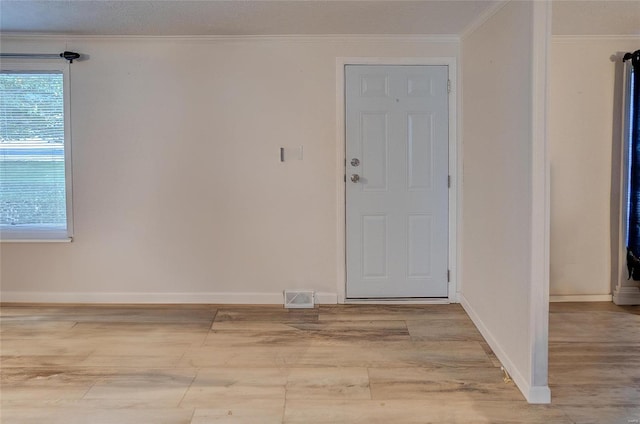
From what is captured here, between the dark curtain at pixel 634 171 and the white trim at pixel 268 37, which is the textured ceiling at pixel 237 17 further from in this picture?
the dark curtain at pixel 634 171

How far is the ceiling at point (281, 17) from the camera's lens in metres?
3.11

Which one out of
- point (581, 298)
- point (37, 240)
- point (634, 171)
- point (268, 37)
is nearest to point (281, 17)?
point (268, 37)

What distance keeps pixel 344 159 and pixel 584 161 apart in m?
1.90

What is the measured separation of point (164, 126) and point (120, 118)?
348 mm

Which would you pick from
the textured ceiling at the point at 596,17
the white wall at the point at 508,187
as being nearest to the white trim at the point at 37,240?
the white wall at the point at 508,187

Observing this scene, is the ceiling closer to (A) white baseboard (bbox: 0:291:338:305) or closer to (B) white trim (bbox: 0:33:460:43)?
(B) white trim (bbox: 0:33:460:43)

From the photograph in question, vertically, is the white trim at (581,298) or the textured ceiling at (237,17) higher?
the textured ceiling at (237,17)

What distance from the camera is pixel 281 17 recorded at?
3.39 m

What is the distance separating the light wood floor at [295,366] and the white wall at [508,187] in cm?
21

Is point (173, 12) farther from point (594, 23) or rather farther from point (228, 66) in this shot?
point (594, 23)

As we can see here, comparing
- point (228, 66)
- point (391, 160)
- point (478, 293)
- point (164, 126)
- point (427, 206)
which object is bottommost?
point (478, 293)

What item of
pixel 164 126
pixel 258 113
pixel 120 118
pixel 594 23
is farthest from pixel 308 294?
pixel 594 23

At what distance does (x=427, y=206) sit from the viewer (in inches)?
160

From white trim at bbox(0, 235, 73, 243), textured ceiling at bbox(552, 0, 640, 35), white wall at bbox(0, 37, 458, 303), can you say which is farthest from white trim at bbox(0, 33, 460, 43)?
white trim at bbox(0, 235, 73, 243)
